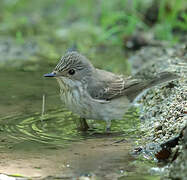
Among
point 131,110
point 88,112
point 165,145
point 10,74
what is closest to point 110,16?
point 10,74

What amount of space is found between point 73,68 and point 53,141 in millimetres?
1274

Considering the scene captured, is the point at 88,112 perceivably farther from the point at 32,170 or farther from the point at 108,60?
the point at 108,60

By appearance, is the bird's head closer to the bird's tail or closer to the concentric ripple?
the concentric ripple

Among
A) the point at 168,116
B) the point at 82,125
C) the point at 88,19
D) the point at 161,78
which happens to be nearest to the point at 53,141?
the point at 82,125

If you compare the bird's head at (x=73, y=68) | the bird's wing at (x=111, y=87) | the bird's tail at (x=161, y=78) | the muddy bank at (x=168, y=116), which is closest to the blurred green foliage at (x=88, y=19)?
the muddy bank at (x=168, y=116)

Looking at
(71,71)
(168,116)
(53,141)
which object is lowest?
(53,141)

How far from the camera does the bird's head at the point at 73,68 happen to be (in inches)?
265

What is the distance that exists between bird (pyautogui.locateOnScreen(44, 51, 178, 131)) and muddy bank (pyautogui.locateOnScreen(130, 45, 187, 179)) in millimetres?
271

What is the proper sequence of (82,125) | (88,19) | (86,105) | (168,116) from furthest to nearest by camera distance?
(88,19)
(82,125)
(86,105)
(168,116)

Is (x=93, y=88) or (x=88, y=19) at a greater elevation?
(x=88, y=19)

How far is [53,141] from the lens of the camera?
19.9 feet

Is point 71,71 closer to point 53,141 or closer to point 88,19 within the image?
point 53,141

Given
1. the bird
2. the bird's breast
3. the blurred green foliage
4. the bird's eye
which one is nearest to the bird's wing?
the bird

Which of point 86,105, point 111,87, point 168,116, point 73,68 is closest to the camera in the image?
point 168,116
